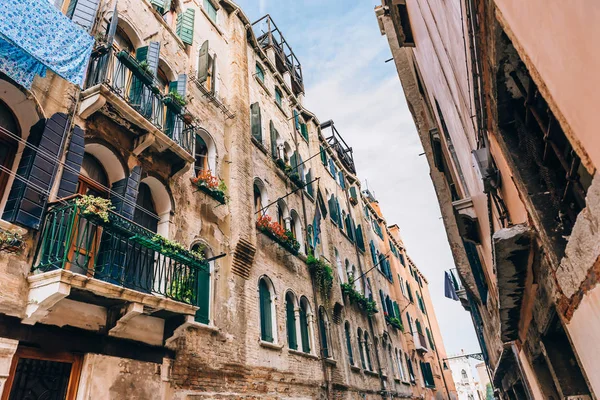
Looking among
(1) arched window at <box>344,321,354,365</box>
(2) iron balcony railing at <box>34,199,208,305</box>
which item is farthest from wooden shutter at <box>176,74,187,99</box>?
(1) arched window at <box>344,321,354,365</box>

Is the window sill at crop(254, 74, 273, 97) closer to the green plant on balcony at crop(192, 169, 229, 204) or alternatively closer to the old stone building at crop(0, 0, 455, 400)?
the old stone building at crop(0, 0, 455, 400)

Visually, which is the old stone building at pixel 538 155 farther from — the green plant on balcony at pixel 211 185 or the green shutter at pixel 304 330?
the green shutter at pixel 304 330

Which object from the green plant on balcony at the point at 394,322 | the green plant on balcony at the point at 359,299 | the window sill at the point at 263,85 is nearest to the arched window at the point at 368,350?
the green plant on balcony at the point at 359,299

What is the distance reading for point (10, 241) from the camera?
4613mm

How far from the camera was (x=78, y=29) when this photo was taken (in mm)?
5930

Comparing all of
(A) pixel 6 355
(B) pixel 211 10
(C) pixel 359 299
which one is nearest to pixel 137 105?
(A) pixel 6 355

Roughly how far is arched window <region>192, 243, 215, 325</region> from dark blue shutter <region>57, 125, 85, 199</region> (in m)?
2.99

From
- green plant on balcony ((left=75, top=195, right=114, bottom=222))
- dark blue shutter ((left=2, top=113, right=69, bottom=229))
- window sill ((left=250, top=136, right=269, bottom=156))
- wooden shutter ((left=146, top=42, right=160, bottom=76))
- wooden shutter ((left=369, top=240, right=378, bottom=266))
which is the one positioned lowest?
green plant on balcony ((left=75, top=195, right=114, bottom=222))

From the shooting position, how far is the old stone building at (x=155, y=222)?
498 centimetres

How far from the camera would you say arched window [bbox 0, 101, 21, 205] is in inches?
205

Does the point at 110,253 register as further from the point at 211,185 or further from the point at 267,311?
the point at 267,311

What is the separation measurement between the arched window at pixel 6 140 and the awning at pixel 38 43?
76cm

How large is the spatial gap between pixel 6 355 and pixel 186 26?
30.2ft

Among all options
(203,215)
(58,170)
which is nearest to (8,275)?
(58,170)
